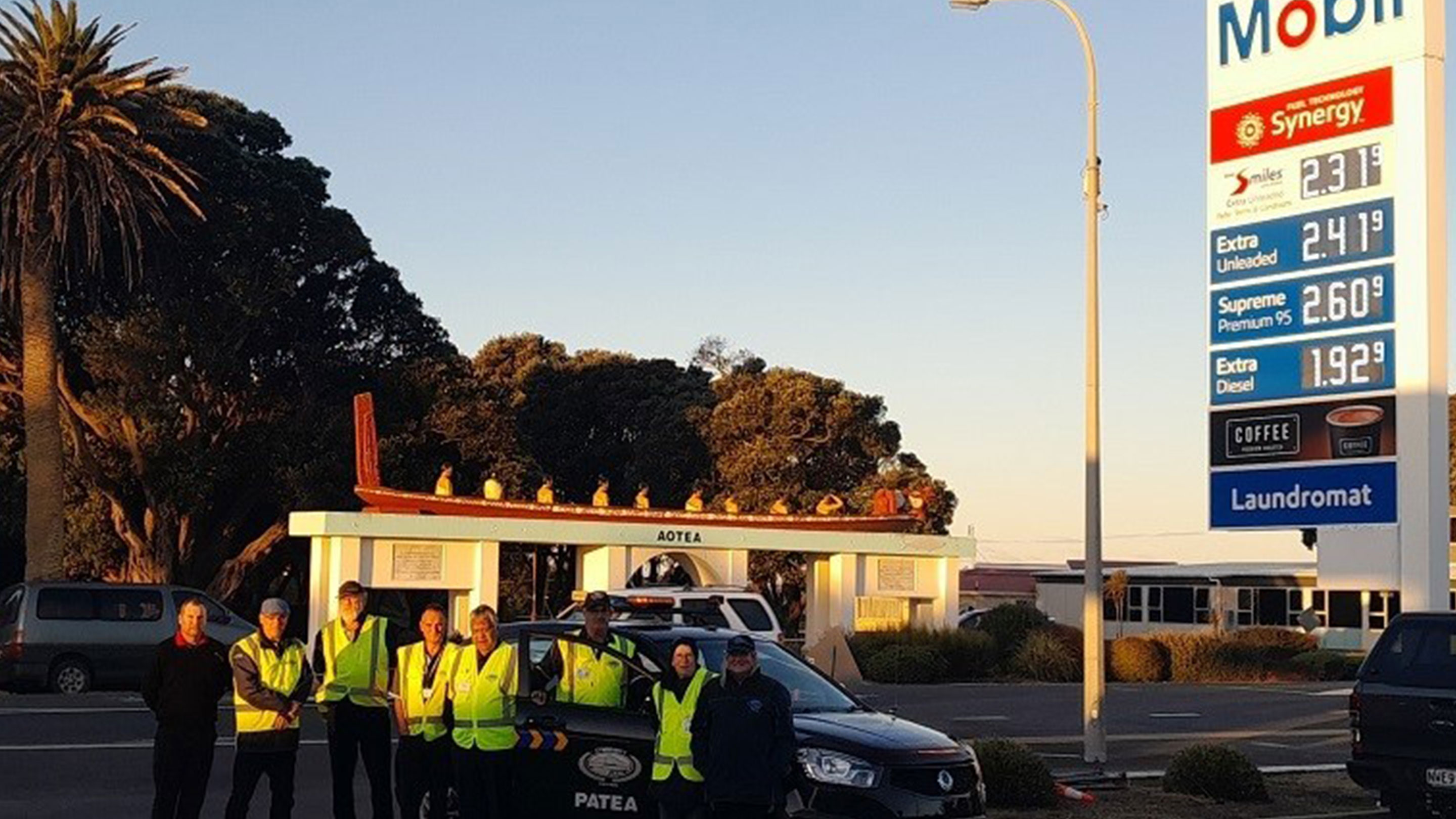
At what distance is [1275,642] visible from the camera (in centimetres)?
4706

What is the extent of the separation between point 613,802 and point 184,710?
9.64 ft

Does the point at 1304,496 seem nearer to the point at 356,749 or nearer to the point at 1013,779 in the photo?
the point at 1013,779

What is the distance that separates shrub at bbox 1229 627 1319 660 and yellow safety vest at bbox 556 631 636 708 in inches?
1368

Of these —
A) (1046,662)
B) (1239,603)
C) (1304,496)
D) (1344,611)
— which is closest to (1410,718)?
(1304,496)

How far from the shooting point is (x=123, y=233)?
1670 inches

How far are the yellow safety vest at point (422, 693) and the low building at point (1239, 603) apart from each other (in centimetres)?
4563

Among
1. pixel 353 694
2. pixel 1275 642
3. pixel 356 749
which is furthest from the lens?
pixel 1275 642

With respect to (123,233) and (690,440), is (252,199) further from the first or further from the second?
(690,440)

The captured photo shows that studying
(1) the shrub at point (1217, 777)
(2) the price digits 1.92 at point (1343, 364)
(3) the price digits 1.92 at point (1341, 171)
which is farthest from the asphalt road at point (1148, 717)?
(3) the price digits 1.92 at point (1341, 171)

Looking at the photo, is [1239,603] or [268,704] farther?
[1239,603]

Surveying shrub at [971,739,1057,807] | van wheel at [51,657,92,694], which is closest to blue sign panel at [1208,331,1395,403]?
shrub at [971,739,1057,807]

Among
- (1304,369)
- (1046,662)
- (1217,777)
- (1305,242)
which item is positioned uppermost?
(1305,242)

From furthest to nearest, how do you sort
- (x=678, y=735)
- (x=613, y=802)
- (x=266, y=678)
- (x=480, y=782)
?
1. (x=613, y=802)
2. (x=480, y=782)
3. (x=266, y=678)
4. (x=678, y=735)

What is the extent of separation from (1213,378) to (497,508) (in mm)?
19482
